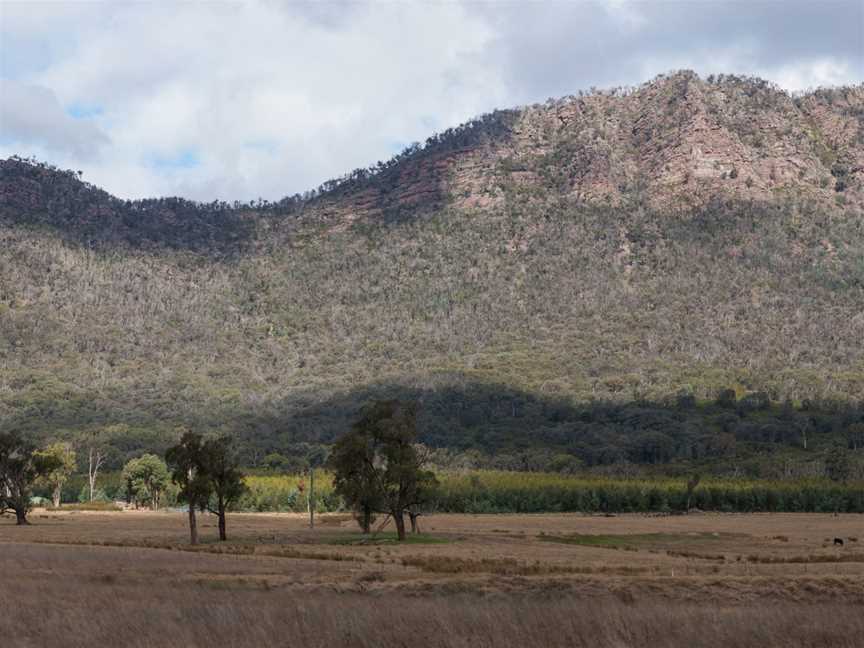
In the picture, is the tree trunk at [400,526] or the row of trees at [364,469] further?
the row of trees at [364,469]

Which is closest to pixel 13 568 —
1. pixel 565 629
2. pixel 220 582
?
pixel 220 582

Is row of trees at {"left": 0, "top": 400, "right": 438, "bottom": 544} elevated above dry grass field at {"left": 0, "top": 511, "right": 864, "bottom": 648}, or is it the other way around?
row of trees at {"left": 0, "top": 400, "right": 438, "bottom": 544}

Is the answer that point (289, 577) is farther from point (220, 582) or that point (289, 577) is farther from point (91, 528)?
point (91, 528)

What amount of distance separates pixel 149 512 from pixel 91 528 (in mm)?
48194

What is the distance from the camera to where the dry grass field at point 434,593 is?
19969 millimetres

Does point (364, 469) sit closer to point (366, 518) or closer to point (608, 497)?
point (366, 518)

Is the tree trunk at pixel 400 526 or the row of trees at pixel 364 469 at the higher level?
the row of trees at pixel 364 469

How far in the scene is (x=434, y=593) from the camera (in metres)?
32.1

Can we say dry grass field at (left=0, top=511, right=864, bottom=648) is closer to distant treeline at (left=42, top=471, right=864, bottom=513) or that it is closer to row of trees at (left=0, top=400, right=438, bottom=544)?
row of trees at (left=0, top=400, right=438, bottom=544)

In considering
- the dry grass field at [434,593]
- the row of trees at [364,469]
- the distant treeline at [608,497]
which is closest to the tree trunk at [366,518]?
the row of trees at [364,469]

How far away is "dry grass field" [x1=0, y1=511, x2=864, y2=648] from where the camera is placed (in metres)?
20.0

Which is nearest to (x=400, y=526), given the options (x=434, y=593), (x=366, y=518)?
(x=366, y=518)

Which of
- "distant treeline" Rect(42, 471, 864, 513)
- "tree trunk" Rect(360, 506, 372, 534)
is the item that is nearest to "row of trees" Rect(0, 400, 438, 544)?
"tree trunk" Rect(360, 506, 372, 534)

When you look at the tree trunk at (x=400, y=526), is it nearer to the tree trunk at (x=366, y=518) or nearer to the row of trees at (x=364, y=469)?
the row of trees at (x=364, y=469)
